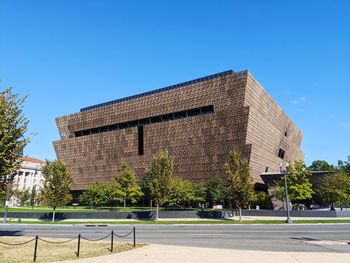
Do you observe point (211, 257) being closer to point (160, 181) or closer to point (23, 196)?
point (160, 181)

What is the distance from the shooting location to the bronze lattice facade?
63594 mm

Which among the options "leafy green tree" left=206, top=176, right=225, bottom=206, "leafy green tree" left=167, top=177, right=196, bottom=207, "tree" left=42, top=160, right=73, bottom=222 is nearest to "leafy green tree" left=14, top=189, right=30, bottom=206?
"tree" left=42, top=160, right=73, bottom=222

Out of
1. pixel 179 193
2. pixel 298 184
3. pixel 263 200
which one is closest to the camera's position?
pixel 298 184

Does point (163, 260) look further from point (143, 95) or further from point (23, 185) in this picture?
point (23, 185)

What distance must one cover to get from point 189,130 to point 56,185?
1387 inches

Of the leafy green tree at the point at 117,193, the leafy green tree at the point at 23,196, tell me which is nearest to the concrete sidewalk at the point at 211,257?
the leafy green tree at the point at 117,193

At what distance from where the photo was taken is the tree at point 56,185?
4153cm

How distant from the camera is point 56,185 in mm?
42094

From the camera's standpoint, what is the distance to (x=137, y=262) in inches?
479

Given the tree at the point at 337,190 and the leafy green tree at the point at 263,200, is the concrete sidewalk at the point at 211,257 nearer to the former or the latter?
the tree at the point at 337,190

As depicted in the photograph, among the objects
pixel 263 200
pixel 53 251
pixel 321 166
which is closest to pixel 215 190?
pixel 263 200

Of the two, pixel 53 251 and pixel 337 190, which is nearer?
pixel 53 251

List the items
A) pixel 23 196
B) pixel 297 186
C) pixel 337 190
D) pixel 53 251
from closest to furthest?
pixel 53 251 < pixel 297 186 < pixel 337 190 < pixel 23 196

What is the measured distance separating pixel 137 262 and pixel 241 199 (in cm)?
2759
